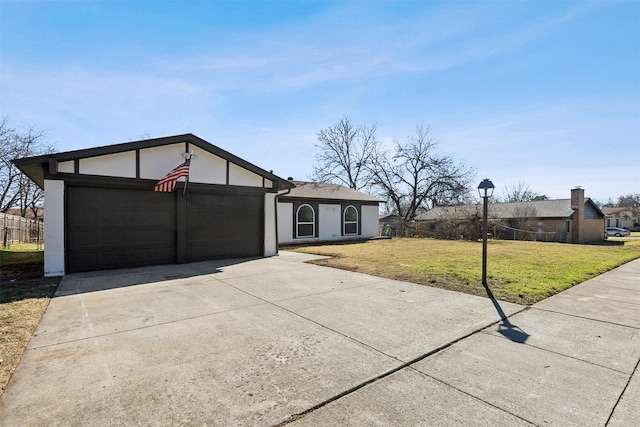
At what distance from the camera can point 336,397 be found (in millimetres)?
2512

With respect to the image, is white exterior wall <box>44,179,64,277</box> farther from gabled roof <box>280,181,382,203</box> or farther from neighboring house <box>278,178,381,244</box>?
→ gabled roof <box>280,181,382,203</box>

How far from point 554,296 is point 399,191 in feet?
89.9

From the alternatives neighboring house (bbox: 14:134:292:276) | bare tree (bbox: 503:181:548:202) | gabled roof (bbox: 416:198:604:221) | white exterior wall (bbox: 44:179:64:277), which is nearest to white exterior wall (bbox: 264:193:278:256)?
neighboring house (bbox: 14:134:292:276)

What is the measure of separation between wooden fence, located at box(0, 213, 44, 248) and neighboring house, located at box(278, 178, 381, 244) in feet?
50.3

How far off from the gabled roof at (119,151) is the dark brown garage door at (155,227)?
0.82 m

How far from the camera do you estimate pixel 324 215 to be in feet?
59.5

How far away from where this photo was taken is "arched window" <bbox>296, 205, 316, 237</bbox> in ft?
56.0

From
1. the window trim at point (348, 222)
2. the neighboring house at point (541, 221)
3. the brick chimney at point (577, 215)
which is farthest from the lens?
the brick chimney at point (577, 215)

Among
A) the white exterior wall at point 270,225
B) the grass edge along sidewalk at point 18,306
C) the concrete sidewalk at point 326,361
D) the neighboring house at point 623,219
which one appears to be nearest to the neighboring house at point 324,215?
the white exterior wall at point 270,225

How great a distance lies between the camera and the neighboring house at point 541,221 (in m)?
23.1

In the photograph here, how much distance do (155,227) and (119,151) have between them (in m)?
2.33

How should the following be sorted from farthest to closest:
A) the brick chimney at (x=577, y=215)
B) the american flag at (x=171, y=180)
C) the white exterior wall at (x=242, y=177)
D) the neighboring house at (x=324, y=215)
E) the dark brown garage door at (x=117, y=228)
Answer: the brick chimney at (x=577, y=215) → the neighboring house at (x=324, y=215) → the white exterior wall at (x=242, y=177) → the american flag at (x=171, y=180) → the dark brown garage door at (x=117, y=228)

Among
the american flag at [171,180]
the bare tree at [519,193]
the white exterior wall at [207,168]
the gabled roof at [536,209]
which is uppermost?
the bare tree at [519,193]

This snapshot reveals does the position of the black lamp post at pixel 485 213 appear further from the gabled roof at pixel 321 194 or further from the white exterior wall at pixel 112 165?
the gabled roof at pixel 321 194
